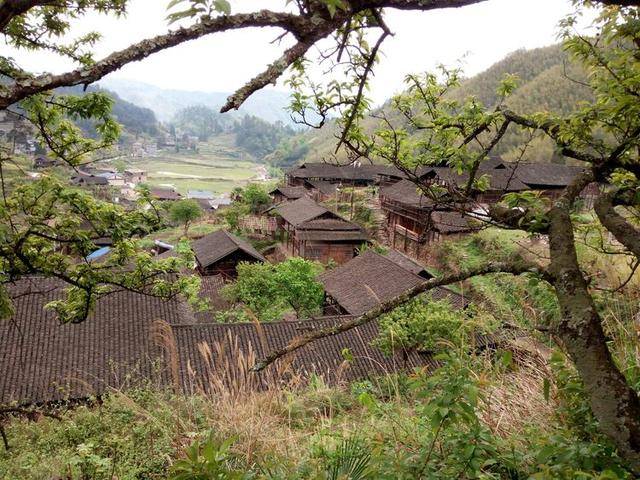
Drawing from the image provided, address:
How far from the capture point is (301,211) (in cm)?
2973

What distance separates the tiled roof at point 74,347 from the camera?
416 inches

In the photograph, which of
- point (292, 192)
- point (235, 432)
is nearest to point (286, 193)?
point (292, 192)

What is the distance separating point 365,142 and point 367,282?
573 inches

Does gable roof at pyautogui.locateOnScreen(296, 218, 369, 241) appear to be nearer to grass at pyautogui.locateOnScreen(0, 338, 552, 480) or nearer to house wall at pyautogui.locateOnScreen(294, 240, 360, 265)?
house wall at pyautogui.locateOnScreen(294, 240, 360, 265)

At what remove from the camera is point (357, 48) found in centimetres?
215

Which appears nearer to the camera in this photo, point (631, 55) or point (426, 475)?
point (426, 475)

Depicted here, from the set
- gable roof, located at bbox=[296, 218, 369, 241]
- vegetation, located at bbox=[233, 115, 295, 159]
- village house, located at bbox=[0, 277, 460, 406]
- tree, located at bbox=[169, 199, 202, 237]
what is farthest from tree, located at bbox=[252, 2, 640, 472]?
vegetation, located at bbox=[233, 115, 295, 159]

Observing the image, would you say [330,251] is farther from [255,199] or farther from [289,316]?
[255,199]

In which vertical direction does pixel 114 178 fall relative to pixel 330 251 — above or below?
below

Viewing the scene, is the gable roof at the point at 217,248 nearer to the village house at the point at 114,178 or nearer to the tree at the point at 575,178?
the tree at the point at 575,178

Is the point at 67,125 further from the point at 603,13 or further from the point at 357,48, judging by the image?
the point at 603,13

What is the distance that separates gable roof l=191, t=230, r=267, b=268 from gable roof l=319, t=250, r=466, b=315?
7.91 m

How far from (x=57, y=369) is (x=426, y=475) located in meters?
11.7

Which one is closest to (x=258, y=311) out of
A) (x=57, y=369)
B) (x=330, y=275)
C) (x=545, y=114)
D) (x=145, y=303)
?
(x=330, y=275)
